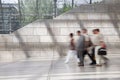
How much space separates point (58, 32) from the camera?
21.9m

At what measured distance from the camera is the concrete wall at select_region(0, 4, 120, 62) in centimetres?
2181

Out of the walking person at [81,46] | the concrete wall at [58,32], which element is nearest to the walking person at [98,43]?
the walking person at [81,46]

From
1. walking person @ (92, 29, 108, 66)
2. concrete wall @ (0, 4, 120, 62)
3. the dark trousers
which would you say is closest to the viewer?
walking person @ (92, 29, 108, 66)

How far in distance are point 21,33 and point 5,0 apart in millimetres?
2406

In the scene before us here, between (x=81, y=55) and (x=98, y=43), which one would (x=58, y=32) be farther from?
(x=98, y=43)

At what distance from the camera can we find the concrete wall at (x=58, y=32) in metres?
21.8

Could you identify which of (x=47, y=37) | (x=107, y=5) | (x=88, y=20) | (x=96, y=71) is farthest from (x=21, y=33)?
(x=96, y=71)

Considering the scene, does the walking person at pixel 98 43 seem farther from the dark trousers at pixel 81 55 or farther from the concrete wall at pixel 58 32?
the concrete wall at pixel 58 32

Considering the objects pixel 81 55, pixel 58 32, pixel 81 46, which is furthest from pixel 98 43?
pixel 58 32

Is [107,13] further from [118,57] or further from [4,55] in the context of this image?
[4,55]

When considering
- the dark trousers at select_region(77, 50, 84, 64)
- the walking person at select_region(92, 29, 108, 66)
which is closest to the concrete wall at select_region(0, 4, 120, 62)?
the dark trousers at select_region(77, 50, 84, 64)

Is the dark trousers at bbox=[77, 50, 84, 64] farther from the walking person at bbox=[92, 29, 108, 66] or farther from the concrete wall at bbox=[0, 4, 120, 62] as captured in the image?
the concrete wall at bbox=[0, 4, 120, 62]

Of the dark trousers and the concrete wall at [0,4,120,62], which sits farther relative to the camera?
the concrete wall at [0,4,120,62]

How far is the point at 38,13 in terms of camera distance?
22.8 m
